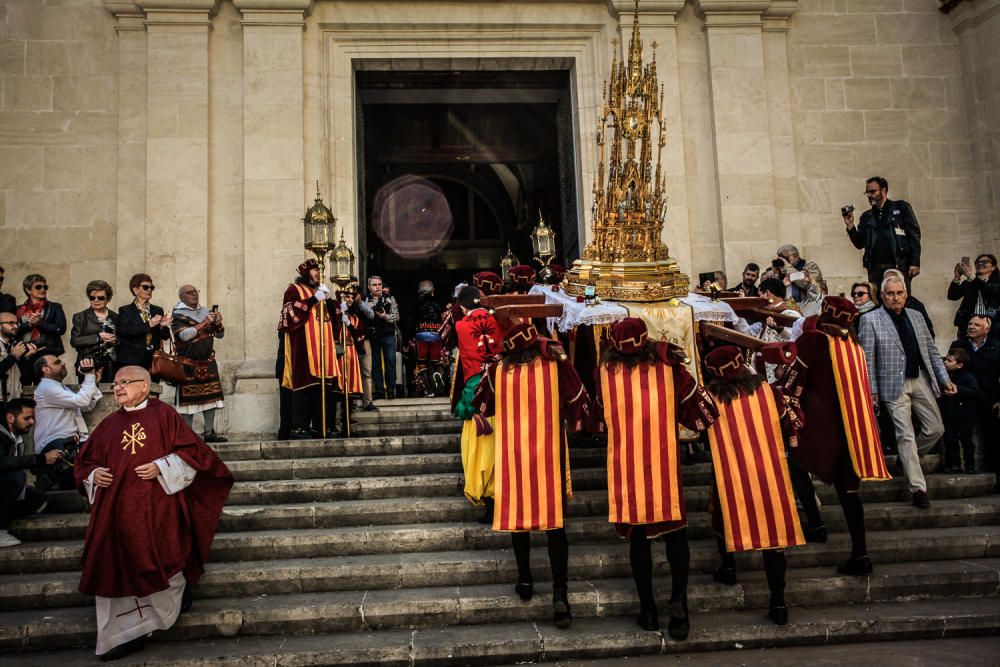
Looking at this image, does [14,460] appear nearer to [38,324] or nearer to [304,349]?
[38,324]

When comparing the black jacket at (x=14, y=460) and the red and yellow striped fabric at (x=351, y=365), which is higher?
the red and yellow striped fabric at (x=351, y=365)

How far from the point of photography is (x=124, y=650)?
203 inches

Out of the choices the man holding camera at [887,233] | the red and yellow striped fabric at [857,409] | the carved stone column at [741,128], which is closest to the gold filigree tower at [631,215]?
the red and yellow striped fabric at [857,409]

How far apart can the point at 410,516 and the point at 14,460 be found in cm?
329

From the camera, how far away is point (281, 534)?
6.57 m

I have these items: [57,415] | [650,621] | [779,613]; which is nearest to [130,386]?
[57,415]

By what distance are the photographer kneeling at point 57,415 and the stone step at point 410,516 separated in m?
0.54

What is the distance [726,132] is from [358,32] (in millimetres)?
5856

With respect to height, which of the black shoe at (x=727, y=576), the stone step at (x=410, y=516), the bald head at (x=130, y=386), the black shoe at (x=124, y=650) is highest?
the bald head at (x=130, y=386)

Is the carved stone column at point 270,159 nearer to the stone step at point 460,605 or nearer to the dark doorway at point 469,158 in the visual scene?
the dark doorway at point 469,158

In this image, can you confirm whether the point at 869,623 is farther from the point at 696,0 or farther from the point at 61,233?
the point at 61,233

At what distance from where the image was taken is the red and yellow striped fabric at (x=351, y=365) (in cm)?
927

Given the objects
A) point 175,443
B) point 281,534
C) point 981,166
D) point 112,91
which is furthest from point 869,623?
point 112,91

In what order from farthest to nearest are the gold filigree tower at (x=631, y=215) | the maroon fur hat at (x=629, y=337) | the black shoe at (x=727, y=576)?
the gold filigree tower at (x=631, y=215)
the black shoe at (x=727, y=576)
the maroon fur hat at (x=629, y=337)
